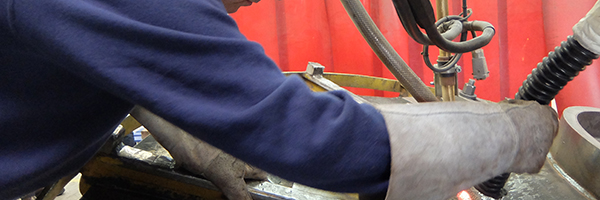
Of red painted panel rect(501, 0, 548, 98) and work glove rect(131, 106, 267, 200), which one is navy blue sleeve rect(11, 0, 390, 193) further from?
red painted panel rect(501, 0, 548, 98)

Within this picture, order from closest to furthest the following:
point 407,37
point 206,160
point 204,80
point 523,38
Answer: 1. point 204,80
2. point 206,160
3. point 523,38
4. point 407,37

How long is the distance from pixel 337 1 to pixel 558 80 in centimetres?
171

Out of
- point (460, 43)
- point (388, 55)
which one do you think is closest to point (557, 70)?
point (460, 43)

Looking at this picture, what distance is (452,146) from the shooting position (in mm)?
397

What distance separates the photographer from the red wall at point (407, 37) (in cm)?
173

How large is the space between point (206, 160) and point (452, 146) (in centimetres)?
53

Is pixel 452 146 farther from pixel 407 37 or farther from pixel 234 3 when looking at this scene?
pixel 407 37

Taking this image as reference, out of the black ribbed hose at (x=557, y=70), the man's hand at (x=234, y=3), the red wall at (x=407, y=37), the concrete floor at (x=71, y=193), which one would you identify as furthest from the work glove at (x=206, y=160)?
the red wall at (x=407, y=37)

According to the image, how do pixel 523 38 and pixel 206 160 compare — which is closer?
pixel 206 160

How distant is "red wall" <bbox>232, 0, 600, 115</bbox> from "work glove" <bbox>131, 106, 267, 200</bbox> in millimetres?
1625

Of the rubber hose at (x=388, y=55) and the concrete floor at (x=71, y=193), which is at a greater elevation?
the rubber hose at (x=388, y=55)

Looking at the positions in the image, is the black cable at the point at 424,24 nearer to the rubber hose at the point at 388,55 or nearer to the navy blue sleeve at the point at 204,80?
the rubber hose at the point at 388,55

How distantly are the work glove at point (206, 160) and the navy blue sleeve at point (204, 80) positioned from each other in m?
0.42

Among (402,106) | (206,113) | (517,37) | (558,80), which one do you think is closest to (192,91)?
(206,113)
